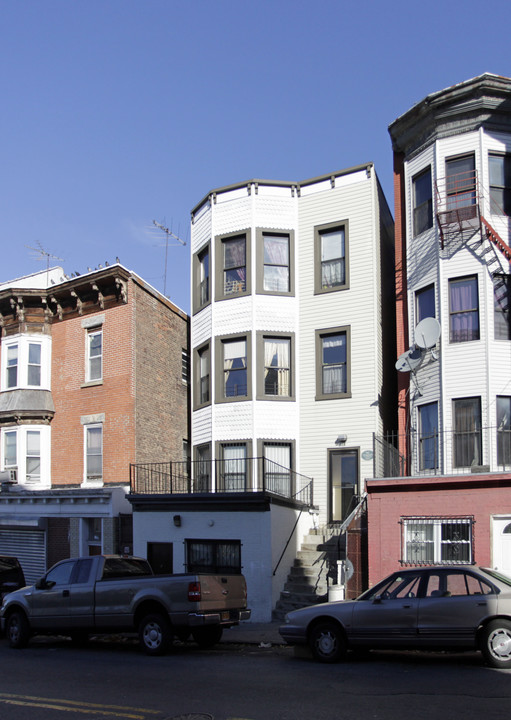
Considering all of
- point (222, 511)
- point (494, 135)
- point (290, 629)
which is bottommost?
point (290, 629)

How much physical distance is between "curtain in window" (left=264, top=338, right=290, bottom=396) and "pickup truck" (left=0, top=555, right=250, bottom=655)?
7917mm

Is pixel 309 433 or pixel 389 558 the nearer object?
A: pixel 389 558

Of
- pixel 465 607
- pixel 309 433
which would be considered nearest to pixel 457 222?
pixel 309 433

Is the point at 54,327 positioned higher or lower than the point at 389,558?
higher

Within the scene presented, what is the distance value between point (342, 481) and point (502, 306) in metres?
6.47

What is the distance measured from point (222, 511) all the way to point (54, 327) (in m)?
10.3

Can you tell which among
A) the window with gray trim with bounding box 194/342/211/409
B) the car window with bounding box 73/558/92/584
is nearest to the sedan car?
the car window with bounding box 73/558/92/584

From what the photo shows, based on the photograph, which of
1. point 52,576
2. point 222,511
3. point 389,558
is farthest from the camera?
point 222,511

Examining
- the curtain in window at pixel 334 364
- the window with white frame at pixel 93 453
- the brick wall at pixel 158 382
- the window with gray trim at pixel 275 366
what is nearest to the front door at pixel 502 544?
the curtain in window at pixel 334 364

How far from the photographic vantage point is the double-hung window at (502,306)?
63.4 ft

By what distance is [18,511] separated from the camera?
80.0ft

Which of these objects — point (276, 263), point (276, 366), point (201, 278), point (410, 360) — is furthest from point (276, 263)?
point (410, 360)

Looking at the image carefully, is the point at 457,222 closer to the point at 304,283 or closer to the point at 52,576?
the point at 304,283

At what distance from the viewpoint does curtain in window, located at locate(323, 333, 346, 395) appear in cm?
2250
